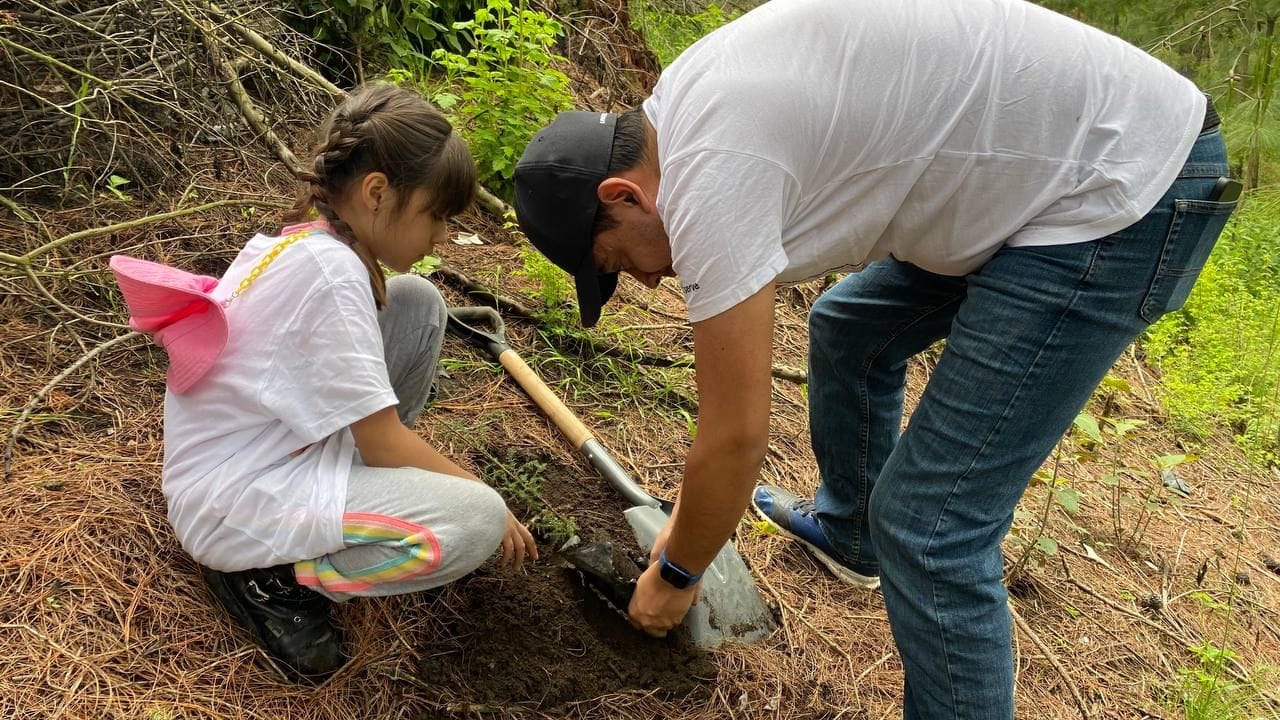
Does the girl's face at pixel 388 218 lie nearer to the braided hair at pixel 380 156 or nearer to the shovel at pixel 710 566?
the braided hair at pixel 380 156

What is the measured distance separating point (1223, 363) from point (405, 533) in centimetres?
446

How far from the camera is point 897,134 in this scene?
1.48 metres

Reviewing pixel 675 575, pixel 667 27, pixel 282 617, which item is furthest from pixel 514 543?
pixel 667 27

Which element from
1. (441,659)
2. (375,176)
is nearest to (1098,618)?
(441,659)

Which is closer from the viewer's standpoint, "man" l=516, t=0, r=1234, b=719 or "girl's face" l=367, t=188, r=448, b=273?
"man" l=516, t=0, r=1234, b=719

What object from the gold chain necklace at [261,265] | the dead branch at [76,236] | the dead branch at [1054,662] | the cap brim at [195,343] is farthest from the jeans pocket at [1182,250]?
the dead branch at [76,236]

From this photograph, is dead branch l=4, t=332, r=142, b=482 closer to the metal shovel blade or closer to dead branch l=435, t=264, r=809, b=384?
dead branch l=435, t=264, r=809, b=384

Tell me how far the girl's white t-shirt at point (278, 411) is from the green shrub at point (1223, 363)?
402cm

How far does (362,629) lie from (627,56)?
13.7 feet

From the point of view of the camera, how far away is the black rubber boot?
1.80m

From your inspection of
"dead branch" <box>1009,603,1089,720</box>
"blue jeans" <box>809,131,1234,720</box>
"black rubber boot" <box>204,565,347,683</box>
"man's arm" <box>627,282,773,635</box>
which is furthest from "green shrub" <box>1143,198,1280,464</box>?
"black rubber boot" <box>204,565,347,683</box>

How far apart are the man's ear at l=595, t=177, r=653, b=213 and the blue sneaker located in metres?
1.29

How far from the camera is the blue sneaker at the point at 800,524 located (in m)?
2.58

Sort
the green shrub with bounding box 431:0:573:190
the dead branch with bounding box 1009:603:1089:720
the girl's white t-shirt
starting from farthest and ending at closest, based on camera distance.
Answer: the green shrub with bounding box 431:0:573:190 < the dead branch with bounding box 1009:603:1089:720 < the girl's white t-shirt
